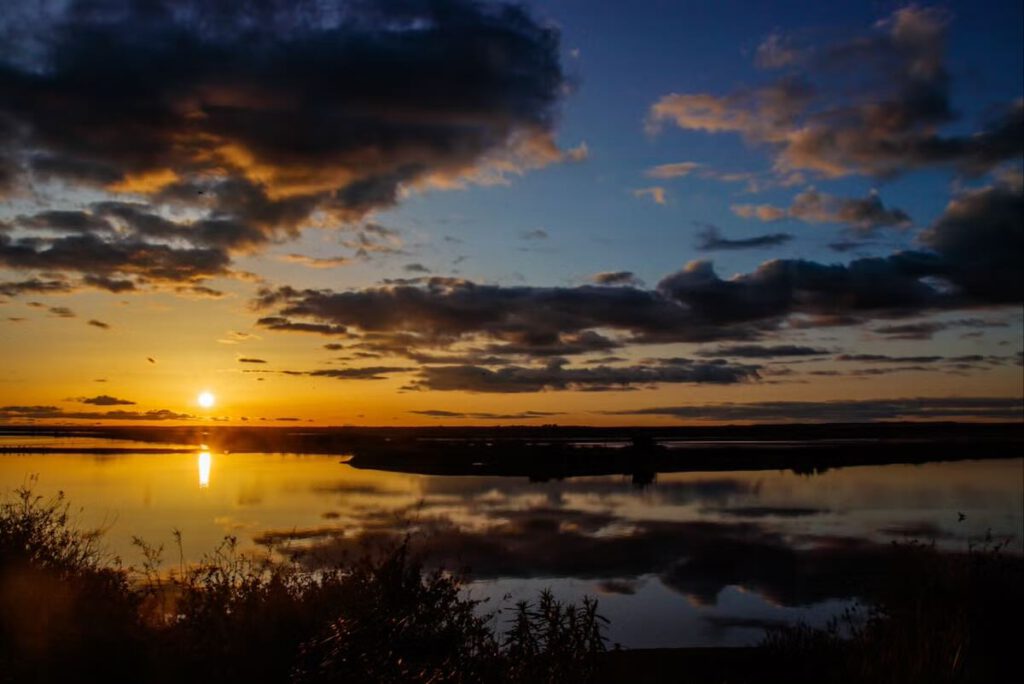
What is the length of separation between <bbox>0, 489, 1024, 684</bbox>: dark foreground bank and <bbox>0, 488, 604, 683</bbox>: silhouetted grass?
25 mm

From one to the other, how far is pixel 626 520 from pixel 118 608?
20.6m

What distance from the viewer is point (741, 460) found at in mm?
63781

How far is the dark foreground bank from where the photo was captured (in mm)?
9641

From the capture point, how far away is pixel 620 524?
95.7 ft

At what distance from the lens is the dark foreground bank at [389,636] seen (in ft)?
31.6

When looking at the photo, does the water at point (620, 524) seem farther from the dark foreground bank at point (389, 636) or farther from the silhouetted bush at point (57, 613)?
the silhouetted bush at point (57, 613)

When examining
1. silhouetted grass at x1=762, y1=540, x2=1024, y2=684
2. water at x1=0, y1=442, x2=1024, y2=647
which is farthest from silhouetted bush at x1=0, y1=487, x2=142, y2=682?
silhouetted grass at x1=762, y1=540, x2=1024, y2=684

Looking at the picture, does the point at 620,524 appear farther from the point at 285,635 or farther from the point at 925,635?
the point at 285,635

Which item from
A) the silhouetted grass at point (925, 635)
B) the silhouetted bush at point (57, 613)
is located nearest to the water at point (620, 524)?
the silhouetted grass at point (925, 635)

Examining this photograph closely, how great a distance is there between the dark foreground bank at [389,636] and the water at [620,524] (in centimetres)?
246

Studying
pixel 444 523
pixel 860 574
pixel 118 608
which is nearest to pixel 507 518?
pixel 444 523

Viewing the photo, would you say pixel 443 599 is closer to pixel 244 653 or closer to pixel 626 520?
pixel 244 653

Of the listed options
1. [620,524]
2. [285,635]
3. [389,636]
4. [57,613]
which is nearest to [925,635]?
[389,636]

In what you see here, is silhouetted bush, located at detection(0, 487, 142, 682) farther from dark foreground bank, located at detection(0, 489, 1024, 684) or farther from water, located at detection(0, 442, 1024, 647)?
water, located at detection(0, 442, 1024, 647)
